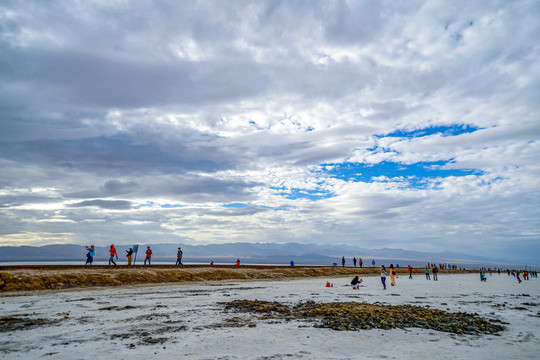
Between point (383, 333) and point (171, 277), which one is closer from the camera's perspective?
point (383, 333)

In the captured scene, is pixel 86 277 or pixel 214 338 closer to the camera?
pixel 214 338

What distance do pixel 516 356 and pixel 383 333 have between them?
13.9 feet

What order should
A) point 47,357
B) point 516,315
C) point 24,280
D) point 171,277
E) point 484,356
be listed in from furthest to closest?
point 171,277
point 24,280
point 516,315
point 484,356
point 47,357

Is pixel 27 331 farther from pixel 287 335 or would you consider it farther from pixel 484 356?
pixel 484 356

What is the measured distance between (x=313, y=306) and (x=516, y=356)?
10.3m

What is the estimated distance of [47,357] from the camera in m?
9.23

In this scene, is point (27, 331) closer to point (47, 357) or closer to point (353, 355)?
point (47, 357)

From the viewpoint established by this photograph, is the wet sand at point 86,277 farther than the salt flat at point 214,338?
Yes

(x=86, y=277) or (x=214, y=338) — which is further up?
(x=214, y=338)

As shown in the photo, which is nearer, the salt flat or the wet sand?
the salt flat

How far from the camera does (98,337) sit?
37.8ft

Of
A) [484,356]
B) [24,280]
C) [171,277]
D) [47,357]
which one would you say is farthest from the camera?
[171,277]

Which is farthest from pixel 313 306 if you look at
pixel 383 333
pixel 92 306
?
pixel 92 306

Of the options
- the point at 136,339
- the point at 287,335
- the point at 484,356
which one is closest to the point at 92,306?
the point at 136,339
